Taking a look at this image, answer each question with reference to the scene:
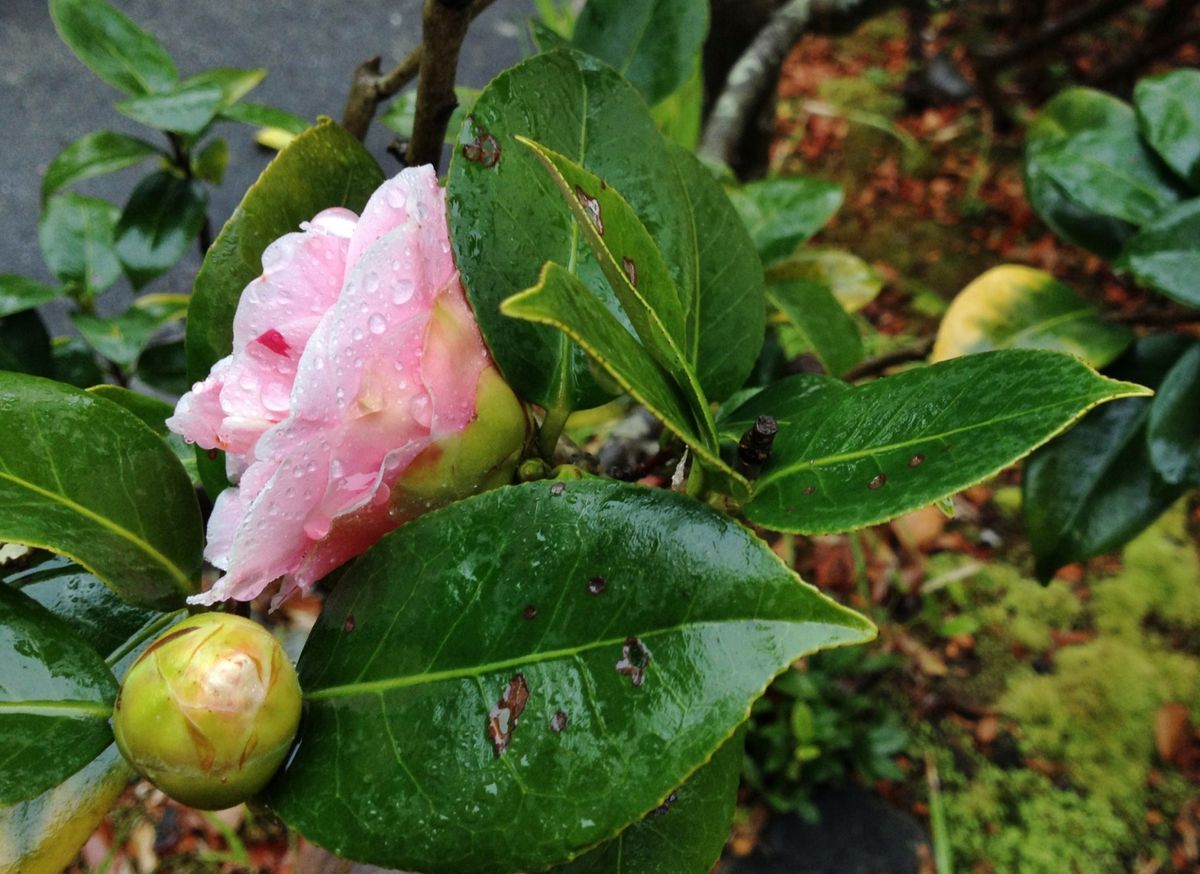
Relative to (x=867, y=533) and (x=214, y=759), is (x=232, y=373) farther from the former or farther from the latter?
(x=867, y=533)

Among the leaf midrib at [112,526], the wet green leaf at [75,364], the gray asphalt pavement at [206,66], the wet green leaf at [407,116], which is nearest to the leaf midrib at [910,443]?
the leaf midrib at [112,526]

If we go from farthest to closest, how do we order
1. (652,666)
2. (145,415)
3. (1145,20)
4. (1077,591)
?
(1145,20) → (1077,591) → (145,415) → (652,666)

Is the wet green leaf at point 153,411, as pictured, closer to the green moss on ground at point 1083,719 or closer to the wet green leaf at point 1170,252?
the wet green leaf at point 1170,252

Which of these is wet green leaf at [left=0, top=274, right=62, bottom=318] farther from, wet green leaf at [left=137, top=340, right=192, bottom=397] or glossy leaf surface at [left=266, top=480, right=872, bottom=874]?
glossy leaf surface at [left=266, top=480, right=872, bottom=874]

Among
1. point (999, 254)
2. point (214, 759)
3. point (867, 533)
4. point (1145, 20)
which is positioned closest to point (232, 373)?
point (214, 759)

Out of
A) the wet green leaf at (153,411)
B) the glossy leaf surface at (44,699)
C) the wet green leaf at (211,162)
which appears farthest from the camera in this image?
the wet green leaf at (211,162)
